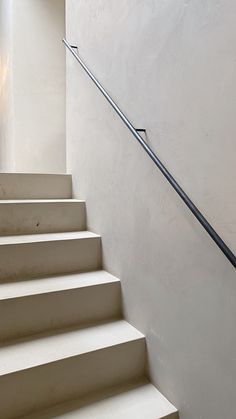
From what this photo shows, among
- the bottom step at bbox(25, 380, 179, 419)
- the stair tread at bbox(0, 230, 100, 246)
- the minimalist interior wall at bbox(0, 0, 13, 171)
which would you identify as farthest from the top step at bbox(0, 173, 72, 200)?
the minimalist interior wall at bbox(0, 0, 13, 171)

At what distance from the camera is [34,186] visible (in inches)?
84.9

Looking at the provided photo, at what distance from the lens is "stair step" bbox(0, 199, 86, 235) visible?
1847 mm

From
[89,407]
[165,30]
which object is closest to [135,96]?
[165,30]

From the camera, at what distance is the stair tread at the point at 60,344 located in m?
1.21

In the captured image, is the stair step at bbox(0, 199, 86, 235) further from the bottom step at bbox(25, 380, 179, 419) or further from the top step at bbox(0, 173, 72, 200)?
the bottom step at bbox(25, 380, 179, 419)

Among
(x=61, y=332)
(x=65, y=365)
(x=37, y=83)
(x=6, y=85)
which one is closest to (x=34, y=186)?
(x=61, y=332)

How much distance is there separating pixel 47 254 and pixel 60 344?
52 centimetres

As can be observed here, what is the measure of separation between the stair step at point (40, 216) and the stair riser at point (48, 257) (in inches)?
10.0

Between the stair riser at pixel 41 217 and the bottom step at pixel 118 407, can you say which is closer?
the bottom step at pixel 118 407

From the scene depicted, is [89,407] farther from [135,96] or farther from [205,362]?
[135,96]

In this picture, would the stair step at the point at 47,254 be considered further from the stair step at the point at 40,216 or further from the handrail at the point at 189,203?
the handrail at the point at 189,203

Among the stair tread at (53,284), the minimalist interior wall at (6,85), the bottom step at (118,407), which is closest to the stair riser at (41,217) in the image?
the stair tread at (53,284)

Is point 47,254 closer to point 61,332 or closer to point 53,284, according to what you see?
point 53,284

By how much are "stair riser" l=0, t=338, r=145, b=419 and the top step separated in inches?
48.2
